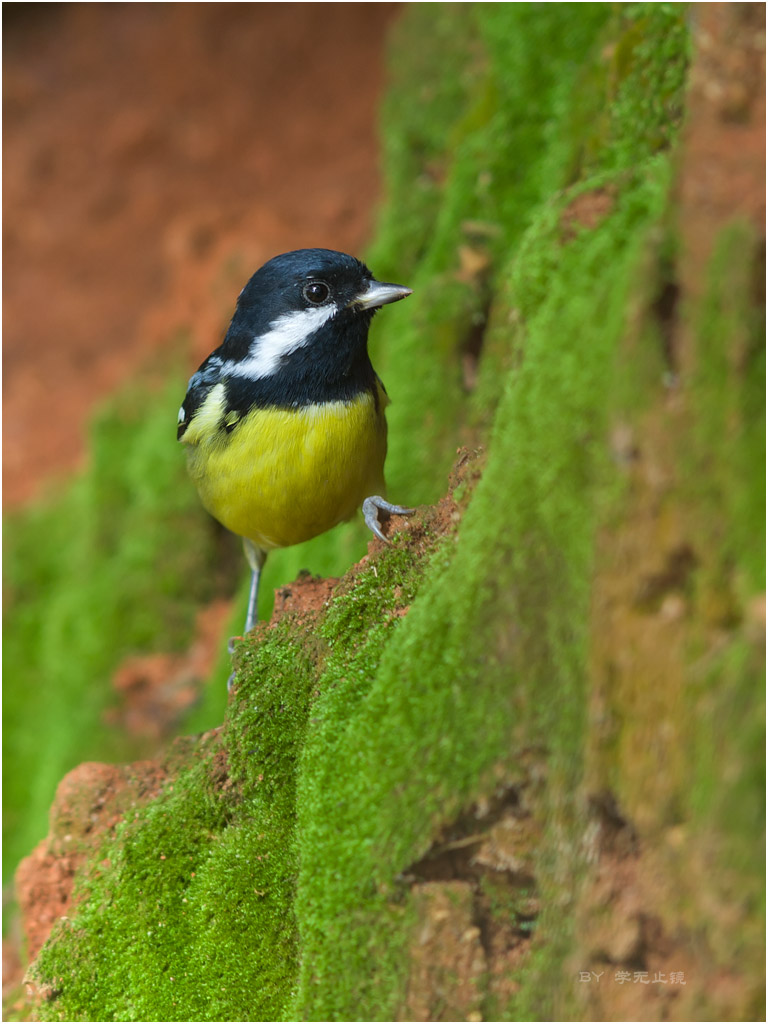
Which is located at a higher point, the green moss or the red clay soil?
the red clay soil

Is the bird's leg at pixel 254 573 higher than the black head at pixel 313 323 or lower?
lower

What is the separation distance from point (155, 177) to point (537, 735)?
9.81m

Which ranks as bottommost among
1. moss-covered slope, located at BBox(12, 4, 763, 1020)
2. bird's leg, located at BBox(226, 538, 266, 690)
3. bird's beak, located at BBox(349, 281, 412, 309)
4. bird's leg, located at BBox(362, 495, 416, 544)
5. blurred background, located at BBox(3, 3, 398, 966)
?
moss-covered slope, located at BBox(12, 4, 763, 1020)

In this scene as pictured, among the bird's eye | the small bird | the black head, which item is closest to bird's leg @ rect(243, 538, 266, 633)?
the small bird

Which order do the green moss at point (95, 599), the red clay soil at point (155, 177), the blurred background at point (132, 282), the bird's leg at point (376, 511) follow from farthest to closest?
1. the red clay soil at point (155, 177)
2. the blurred background at point (132, 282)
3. the green moss at point (95, 599)
4. the bird's leg at point (376, 511)

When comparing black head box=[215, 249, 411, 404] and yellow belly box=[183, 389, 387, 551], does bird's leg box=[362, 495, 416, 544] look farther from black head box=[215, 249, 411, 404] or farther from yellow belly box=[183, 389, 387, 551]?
black head box=[215, 249, 411, 404]

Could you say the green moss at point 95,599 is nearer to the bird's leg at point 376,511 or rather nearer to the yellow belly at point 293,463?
the yellow belly at point 293,463


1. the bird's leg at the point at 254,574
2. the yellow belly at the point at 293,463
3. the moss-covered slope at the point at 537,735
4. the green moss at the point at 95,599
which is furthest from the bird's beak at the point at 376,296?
the green moss at the point at 95,599

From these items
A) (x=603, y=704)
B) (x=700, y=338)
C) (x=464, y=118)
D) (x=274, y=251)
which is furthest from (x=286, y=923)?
(x=274, y=251)

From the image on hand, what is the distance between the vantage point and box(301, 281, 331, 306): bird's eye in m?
3.87

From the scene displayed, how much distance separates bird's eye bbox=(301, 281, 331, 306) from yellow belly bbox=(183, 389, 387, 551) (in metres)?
0.42

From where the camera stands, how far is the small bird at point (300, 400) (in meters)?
3.79

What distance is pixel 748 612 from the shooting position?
206cm

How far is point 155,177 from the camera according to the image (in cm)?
1069
